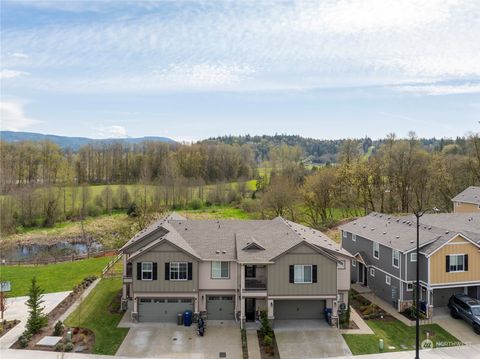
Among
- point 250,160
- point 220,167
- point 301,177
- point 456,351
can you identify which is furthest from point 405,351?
point 250,160

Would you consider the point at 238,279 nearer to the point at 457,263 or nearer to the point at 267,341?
the point at 267,341

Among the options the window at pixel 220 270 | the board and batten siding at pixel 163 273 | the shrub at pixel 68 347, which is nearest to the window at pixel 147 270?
the board and batten siding at pixel 163 273

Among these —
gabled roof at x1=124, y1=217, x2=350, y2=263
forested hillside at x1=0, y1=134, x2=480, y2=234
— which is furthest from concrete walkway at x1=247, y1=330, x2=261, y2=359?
forested hillside at x1=0, y1=134, x2=480, y2=234

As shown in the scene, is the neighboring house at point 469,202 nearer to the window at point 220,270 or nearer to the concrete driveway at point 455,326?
the concrete driveway at point 455,326

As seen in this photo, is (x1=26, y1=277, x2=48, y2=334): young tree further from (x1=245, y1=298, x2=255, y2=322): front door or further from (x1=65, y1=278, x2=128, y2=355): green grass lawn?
(x1=245, y1=298, x2=255, y2=322): front door

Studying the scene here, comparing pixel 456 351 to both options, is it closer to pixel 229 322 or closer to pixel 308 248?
pixel 308 248

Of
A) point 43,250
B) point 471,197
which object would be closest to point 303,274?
point 471,197
